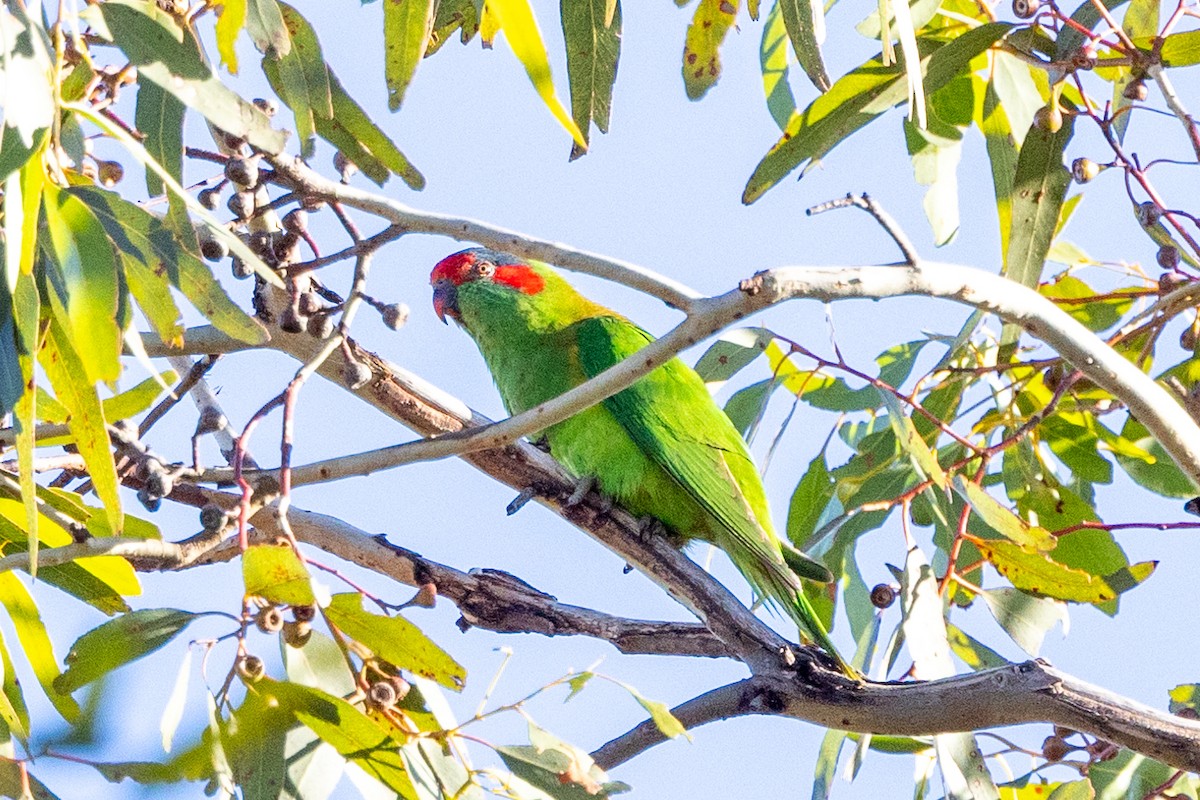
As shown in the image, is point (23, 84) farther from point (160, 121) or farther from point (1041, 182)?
point (1041, 182)

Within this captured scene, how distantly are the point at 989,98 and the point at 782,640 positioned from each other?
1389 mm

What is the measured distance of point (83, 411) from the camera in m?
1.83

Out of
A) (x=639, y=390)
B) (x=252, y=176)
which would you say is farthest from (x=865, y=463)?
(x=252, y=176)

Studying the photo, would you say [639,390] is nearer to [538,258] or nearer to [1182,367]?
[1182,367]

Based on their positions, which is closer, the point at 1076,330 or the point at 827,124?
the point at 1076,330

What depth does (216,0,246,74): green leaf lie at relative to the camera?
209cm

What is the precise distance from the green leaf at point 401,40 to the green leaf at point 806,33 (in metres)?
0.63

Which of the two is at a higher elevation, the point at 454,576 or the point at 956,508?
the point at 956,508

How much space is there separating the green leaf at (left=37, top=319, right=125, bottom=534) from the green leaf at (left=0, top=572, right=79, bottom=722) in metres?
0.66

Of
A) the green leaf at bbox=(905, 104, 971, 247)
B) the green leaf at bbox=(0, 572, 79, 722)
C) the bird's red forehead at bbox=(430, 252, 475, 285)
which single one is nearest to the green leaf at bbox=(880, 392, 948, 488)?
the green leaf at bbox=(905, 104, 971, 247)

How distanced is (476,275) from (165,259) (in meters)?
2.38

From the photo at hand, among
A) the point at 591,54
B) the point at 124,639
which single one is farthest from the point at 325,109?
the point at 124,639

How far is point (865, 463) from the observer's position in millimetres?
3172

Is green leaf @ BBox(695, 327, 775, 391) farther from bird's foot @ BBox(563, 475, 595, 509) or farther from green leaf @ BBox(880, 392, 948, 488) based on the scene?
green leaf @ BBox(880, 392, 948, 488)
